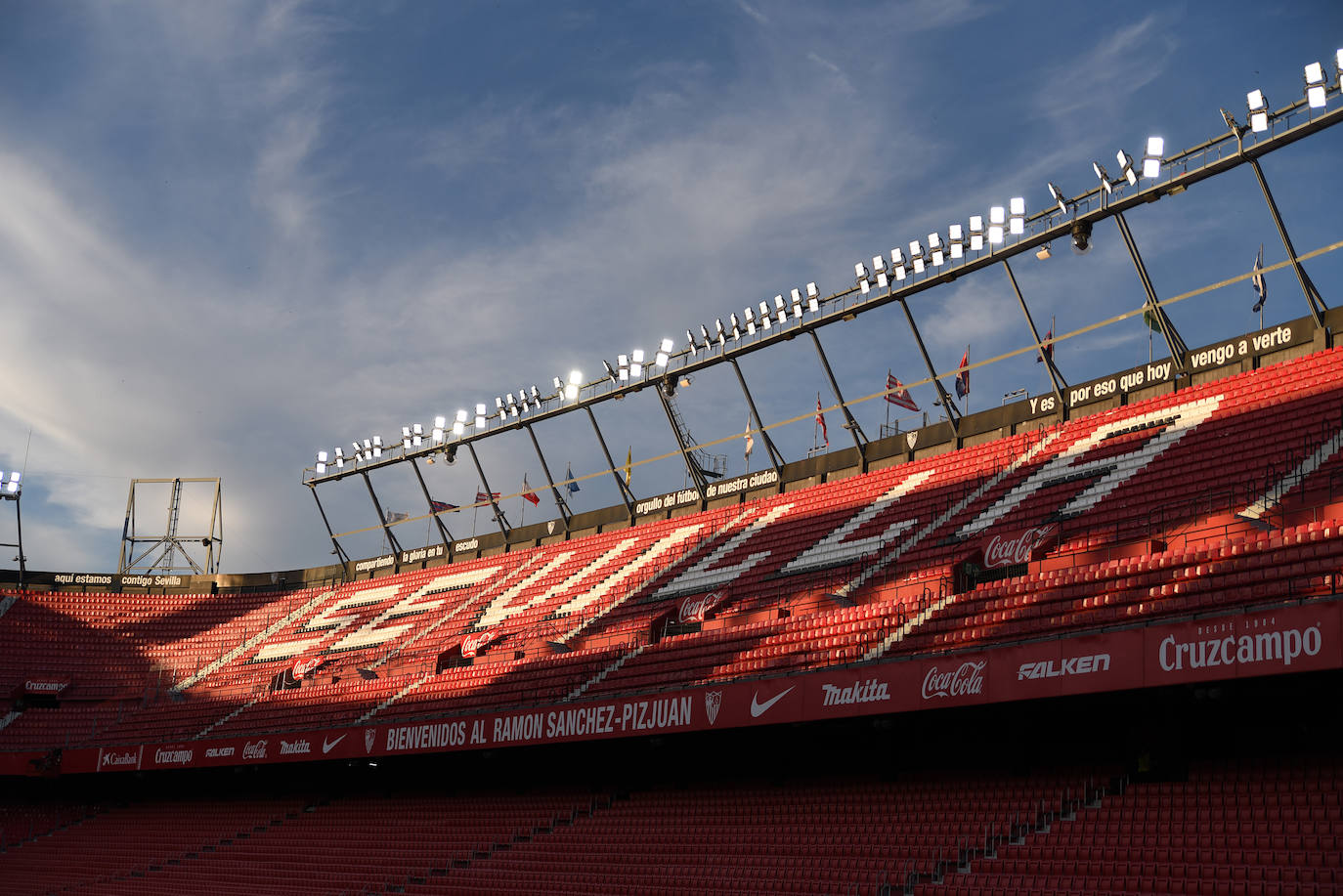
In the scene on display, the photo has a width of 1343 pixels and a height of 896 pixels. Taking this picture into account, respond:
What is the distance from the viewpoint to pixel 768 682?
22906 mm

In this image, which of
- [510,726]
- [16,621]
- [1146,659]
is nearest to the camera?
Result: [1146,659]

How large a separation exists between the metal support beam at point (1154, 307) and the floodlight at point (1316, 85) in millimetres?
5123

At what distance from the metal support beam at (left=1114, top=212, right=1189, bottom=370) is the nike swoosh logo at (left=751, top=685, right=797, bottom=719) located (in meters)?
14.4

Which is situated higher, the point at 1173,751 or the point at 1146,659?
the point at 1146,659

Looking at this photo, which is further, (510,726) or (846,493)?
(846,493)

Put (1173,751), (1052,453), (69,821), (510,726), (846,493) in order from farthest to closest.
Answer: (69,821), (846,493), (1052,453), (510,726), (1173,751)

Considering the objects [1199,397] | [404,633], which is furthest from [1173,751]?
[404,633]

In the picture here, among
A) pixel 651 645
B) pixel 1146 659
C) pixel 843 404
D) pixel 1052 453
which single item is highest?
pixel 843 404

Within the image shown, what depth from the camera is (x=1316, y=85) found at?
25.1 metres

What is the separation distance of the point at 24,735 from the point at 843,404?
2869 centimetres

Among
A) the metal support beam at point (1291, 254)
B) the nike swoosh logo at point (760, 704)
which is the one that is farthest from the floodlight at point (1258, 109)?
the nike swoosh logo at point (760, 704)

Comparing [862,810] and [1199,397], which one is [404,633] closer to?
[862,810]

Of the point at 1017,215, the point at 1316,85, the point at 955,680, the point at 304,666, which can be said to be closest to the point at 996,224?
the point at 1017,215

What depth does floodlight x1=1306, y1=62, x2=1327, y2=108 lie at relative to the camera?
2506 cm
